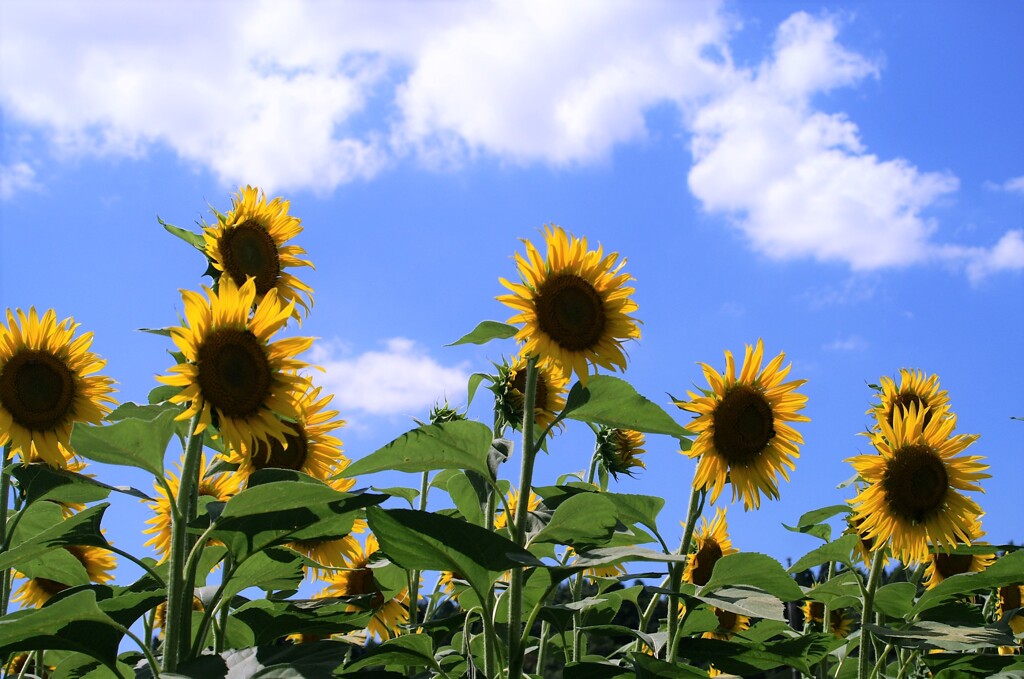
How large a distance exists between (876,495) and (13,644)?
306 centimetres

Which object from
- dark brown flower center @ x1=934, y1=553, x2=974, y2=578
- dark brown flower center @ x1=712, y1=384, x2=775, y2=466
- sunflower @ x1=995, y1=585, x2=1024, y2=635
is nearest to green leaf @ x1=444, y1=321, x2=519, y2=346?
dark brown flower center @ x1=712, y1=384, x2=775, y2=466

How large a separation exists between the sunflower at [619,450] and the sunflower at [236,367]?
205 cm

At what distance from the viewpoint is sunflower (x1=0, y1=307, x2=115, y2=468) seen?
3.39 metres

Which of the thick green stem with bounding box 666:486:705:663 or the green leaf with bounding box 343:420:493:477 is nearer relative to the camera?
the green leaf with bounding box 343:420:493:477

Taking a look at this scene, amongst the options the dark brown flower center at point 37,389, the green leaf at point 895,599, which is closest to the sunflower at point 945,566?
the green leaf at point 895,599

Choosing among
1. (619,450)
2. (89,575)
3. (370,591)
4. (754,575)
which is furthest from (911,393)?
(89,575)

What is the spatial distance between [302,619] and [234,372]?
772 mm

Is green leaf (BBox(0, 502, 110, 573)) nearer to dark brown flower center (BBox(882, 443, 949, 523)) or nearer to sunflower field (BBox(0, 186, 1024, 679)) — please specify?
sunflower field (BBox(0, 186, 1024, 679))

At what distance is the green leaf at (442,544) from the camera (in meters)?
2.43

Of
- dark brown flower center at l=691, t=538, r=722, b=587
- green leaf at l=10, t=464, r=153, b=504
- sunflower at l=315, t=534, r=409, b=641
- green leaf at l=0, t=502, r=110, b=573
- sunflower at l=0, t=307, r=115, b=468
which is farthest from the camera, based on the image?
dark brown flower center at l=691, t=538, r=722, b=587

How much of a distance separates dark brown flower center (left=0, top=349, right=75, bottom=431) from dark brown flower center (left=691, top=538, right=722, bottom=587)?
2.72m

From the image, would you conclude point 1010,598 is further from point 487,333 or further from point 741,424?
point 487,333

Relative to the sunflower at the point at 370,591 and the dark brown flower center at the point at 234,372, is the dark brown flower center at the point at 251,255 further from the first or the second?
the sunflower at the point at 370,591

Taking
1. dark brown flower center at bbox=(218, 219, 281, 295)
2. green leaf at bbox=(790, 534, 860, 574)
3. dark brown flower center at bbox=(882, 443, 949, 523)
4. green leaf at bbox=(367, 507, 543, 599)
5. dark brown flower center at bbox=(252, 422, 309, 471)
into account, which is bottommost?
green leaf at bbox=(367, 507, 543, 599)
